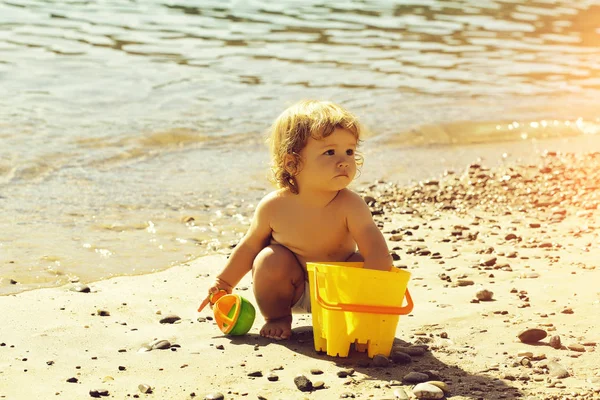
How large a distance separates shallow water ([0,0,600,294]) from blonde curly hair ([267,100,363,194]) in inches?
61.7

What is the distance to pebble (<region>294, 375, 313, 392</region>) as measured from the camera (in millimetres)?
3512

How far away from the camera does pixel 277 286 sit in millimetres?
4211

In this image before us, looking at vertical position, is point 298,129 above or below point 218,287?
above

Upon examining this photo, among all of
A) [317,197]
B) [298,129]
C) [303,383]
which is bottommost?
[303,383]

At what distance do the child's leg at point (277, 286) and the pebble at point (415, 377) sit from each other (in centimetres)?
77

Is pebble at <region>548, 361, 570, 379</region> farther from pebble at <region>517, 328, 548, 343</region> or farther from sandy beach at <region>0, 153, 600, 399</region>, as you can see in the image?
pebble at <region>517, 328, 548, 343</region>

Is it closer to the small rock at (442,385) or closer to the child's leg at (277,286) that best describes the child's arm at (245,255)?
the child's leg at (277,286)

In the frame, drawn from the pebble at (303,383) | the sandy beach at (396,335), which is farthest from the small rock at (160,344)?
the pebble at (303,383)

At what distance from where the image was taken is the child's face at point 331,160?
13.4ft

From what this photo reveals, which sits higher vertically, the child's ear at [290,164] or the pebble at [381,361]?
the child's ear at [290,164]

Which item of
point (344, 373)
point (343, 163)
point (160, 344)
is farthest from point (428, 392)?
point (160, 344)

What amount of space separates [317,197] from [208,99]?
6652 mm

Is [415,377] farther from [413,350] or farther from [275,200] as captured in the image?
[275,200]

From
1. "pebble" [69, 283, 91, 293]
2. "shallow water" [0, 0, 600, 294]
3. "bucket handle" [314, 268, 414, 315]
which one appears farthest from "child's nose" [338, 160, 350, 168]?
"shallow water" [0, 0, 600, 294]
